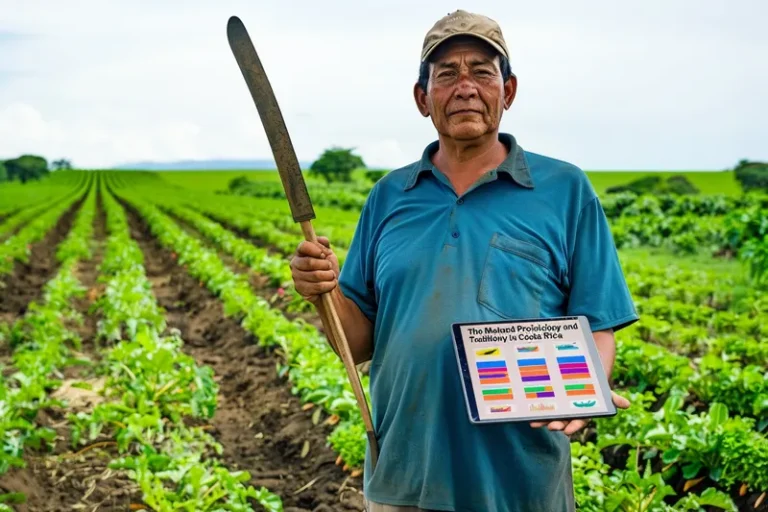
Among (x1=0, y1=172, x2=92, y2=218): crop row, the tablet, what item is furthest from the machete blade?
(x1=0, y1=172, x2=92, y2=218): crop row

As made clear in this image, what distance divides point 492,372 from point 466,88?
0.76 meters

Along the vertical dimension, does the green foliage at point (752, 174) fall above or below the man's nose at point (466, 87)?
below

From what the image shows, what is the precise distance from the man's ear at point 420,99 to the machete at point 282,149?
44 cm

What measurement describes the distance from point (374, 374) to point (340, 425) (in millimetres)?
3093

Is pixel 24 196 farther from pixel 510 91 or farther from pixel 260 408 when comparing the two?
pixel 510 91

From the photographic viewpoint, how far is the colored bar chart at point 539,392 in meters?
2.23

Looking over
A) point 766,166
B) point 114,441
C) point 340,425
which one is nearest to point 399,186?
point 340,425

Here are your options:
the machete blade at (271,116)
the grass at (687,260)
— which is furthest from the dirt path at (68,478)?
the grass at (687,260)

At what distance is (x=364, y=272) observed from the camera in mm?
2621

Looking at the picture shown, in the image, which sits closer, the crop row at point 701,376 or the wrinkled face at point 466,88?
the wrinkled face at point 466,88

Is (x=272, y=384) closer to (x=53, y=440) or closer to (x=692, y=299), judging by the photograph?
(x=53, y=440)

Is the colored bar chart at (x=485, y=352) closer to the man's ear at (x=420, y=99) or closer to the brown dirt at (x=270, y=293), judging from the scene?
the man's ear at (x=420, y=99)

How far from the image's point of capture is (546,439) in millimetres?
2307

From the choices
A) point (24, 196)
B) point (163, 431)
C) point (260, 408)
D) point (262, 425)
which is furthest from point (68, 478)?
point (24, 196)
